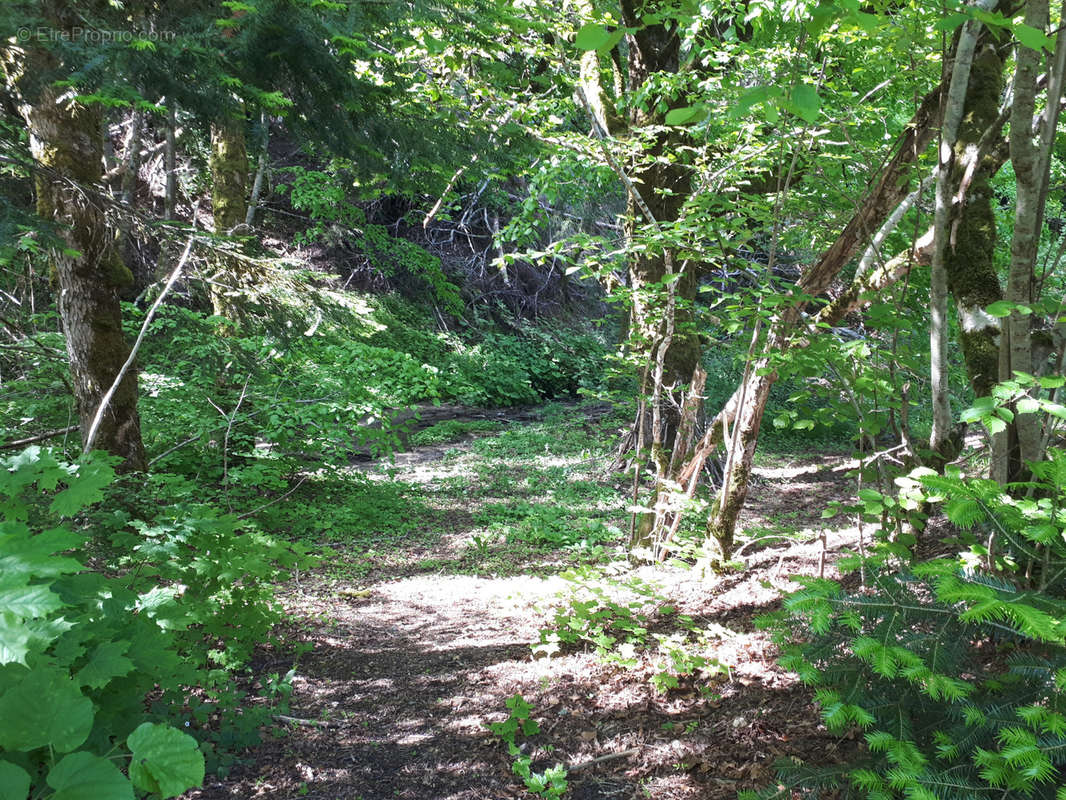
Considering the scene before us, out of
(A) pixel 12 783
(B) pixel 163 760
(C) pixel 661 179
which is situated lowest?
(B) pixel 163 760

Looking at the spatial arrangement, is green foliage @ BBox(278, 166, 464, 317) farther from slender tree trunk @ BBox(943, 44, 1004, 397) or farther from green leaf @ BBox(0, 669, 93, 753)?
green leaf @ BBox(0, 669, 93, 753)

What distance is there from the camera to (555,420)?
40.1 feet

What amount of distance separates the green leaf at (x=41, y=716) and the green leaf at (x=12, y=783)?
0.09 metres

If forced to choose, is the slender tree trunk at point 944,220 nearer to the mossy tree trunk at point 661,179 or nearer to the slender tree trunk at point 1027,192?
the slender tree trunk at point 1027,192

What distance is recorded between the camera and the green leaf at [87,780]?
1.27 metres

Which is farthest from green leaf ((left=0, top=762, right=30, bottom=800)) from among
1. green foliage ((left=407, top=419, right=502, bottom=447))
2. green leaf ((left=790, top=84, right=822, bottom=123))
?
green foliage ((left=407, top=419, right=502, bottom=447))

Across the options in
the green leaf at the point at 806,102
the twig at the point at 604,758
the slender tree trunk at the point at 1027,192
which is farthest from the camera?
the twig at the point at 604,758

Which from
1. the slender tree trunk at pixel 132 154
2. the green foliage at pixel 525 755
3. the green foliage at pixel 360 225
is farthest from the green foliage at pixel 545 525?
the slender tree trunk at pixel 132 154

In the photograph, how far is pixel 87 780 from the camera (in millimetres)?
1287

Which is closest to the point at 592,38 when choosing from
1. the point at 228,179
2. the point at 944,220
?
the point at 944,220

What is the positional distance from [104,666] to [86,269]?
3.60 metres

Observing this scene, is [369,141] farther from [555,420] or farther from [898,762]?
[555,420]

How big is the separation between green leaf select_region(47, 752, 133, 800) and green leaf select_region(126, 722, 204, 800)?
104mm

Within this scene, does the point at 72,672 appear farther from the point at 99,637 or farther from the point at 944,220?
the point at 944,220
